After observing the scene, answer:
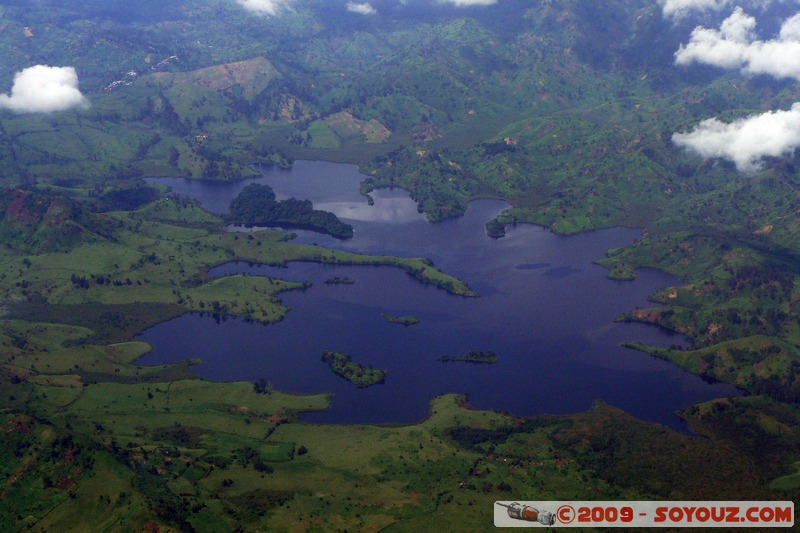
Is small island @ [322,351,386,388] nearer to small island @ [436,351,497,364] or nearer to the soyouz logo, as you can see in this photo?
small island @ [436,351,497,364]

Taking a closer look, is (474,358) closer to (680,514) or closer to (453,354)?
(453,354)

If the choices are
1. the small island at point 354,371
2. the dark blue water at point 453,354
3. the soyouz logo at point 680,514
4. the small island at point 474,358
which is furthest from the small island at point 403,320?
the soyouz logo at point 680,514

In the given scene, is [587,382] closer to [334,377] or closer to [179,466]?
[334,377]

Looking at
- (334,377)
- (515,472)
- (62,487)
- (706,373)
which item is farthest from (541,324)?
(62,487)

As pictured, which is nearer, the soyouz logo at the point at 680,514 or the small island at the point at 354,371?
the soyouz logo at the point at 680,514

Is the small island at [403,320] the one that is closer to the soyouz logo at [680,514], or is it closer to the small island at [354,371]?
the small island at [354,371]
